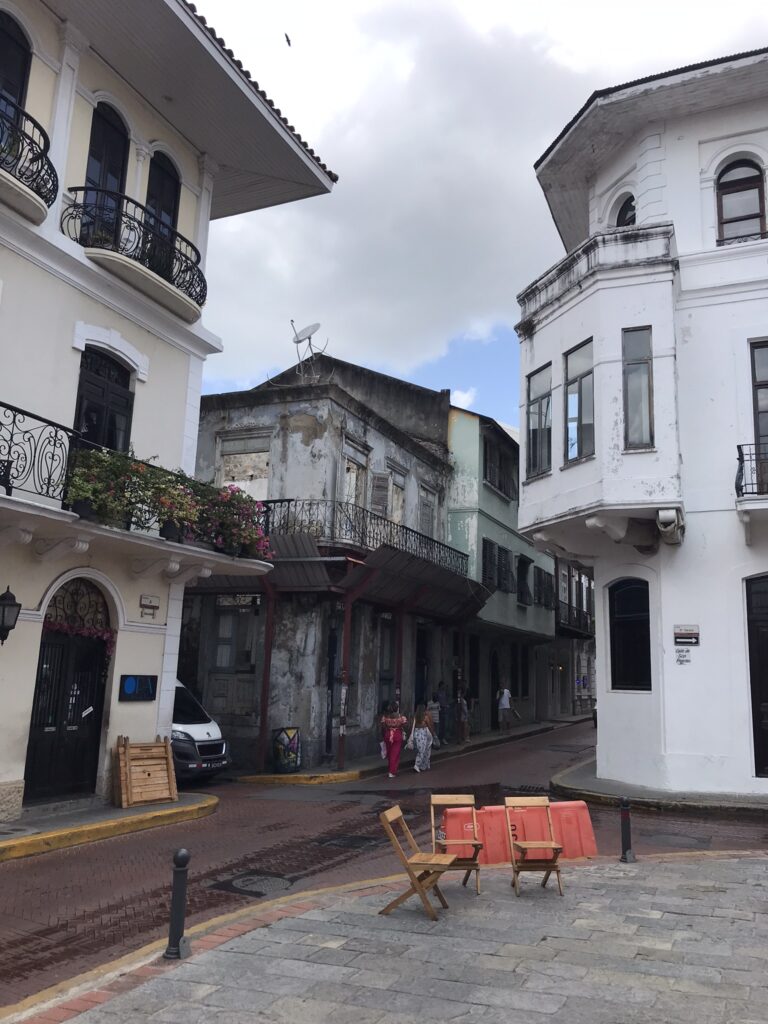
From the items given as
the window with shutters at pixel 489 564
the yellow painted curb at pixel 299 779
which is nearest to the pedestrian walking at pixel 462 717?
the window with shutters at pixel 489 564

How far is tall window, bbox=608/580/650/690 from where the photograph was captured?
568 inches

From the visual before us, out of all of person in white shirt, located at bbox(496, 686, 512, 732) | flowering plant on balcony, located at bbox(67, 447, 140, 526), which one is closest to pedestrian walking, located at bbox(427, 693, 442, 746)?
person in white shirt, located at bbox(496, 686, 512, 732)

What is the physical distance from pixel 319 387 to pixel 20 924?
45.9ft

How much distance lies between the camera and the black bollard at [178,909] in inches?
224

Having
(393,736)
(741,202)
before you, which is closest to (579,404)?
(741,202)

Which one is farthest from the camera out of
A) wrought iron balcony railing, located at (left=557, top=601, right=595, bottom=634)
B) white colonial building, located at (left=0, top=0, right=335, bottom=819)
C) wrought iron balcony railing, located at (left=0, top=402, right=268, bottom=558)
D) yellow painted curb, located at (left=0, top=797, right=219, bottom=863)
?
wrought iron balcony railing, located at (left=557, top=601, right=595, bottom=634)

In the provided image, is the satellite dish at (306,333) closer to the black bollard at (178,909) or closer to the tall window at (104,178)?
the tall window at (104,178)

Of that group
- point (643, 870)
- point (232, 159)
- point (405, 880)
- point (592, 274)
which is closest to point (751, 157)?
point (592, 274)

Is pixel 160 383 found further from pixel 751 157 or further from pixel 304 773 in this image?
pixel 751 157

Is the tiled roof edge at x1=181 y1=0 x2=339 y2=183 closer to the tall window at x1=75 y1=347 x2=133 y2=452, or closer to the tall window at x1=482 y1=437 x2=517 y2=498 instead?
the tall window at x1=75 y1=347 x2=133 y2=452

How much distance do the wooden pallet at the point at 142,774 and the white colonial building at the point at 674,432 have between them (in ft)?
24.6

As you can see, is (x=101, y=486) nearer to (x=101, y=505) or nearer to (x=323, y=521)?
(x=101, y=505)

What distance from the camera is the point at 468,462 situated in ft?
88.9

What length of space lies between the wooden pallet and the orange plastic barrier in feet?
18.7
